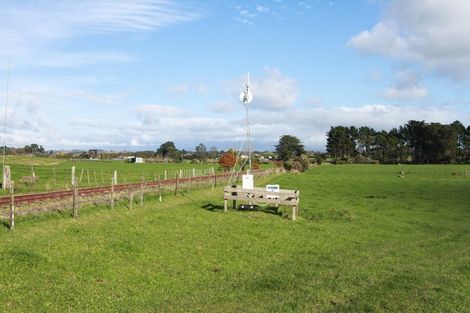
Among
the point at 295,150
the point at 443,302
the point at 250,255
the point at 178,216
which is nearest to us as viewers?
the point at 443,302

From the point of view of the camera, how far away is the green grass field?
1080 centimetres

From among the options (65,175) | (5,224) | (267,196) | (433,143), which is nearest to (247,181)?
(267,196)

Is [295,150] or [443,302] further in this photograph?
[295,150]

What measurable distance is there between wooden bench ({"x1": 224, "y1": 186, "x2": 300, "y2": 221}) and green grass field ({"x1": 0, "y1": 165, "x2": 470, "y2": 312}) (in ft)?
3.29

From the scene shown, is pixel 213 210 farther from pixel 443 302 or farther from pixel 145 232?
pixel 443 302

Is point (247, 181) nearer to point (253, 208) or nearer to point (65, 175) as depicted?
point (253, 208)

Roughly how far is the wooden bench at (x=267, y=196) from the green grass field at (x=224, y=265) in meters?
1.00

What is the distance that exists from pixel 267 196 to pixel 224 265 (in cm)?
1102

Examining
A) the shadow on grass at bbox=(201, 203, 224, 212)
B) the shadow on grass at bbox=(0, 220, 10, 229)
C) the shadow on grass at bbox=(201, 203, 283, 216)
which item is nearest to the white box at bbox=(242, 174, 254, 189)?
the shadow on grass at bbox=(201, 203, 283, 216)

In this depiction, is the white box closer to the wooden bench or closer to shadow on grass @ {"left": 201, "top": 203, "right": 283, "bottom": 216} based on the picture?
the wooden bench

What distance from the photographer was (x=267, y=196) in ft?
83.0

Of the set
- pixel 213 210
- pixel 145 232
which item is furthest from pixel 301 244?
pixel 213 210

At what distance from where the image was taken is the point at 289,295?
11336 mm

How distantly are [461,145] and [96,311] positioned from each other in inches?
7923
